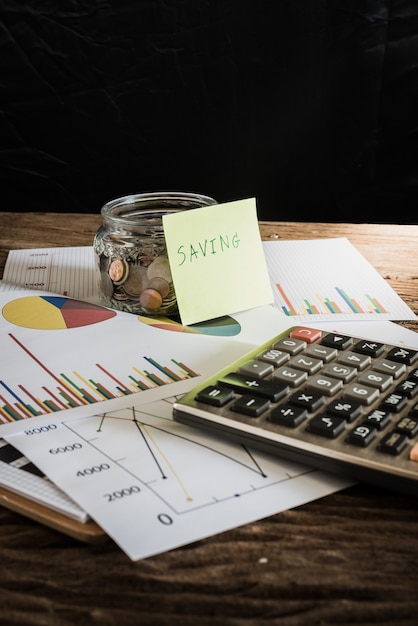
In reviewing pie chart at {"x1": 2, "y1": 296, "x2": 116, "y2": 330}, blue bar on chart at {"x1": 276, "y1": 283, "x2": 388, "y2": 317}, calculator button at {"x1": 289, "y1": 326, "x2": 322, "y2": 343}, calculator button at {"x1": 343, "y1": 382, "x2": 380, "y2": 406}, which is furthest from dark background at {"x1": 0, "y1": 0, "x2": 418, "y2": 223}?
calculator button at {"x1": 343, "y1": 382, "x2": 380, "y2": 406}

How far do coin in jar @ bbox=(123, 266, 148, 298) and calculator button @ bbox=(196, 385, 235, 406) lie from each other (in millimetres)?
239

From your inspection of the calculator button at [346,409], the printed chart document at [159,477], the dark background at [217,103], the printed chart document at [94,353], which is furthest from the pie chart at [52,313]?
the dark background at [217,103]

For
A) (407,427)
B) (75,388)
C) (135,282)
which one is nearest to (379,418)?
(407,427)

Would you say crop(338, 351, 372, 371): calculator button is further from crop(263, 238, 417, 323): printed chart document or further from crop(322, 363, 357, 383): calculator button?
crop(263, 238, 417, 323): printed chart document

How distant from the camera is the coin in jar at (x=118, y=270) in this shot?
2.36 feet

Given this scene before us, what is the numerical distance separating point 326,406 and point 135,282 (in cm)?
29

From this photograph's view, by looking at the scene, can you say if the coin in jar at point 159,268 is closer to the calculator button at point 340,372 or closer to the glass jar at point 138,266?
the glass jar at point 138,266

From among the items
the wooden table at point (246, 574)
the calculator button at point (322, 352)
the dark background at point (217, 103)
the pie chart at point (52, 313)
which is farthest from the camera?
the dark background at point (217, 103)

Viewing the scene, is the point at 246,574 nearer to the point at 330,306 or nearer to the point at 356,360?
the point at 356,360

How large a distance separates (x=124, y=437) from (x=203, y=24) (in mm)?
1576

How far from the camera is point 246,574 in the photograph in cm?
37

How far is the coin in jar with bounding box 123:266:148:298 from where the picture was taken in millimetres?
722

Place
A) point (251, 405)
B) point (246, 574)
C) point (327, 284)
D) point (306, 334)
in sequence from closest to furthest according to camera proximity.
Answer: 1. point (246, 574)
2. point (251, 405)
3. point (306, 334)
4. point (327, 284)

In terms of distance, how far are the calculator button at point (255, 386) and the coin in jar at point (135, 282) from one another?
0.23m
